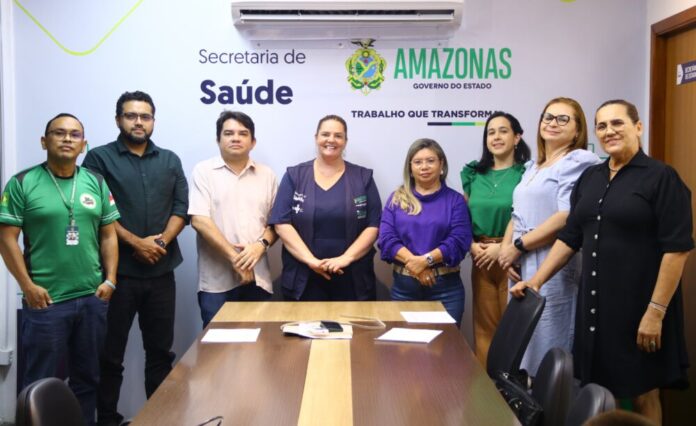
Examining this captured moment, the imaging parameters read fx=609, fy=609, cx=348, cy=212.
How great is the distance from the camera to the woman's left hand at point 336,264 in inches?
134

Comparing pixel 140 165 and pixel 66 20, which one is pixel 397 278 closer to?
pixel 140 165

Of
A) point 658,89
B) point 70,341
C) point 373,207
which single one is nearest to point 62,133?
point 70,341

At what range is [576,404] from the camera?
1519 mm

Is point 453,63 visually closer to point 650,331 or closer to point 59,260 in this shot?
point 650,331

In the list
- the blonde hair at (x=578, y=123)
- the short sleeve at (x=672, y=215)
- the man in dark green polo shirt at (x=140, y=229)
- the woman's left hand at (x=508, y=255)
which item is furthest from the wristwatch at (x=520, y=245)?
the man in dark green polo shirt at (x=140, y=229)

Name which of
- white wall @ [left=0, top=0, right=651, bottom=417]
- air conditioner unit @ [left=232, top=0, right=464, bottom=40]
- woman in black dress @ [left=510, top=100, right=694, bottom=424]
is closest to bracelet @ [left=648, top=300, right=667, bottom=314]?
woman in black dress @ [left=510, top=100, right=694, bottom=424]

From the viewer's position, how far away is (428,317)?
2.71 m

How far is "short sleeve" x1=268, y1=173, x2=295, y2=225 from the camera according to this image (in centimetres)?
356

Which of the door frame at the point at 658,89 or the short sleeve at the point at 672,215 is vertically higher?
the door frame at the point at 658,89

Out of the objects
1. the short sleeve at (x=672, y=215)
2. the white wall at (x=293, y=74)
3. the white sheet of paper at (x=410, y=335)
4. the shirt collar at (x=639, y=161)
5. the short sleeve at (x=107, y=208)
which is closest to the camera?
the white sheet of paper at (x=410, y=335)

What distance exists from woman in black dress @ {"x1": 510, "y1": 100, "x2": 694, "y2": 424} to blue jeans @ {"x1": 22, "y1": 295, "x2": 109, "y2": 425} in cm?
208

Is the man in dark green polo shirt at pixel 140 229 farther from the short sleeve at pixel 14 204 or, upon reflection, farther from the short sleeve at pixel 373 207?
the short sleeve at pixel 373 207

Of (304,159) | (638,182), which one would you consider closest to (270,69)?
(304,159)

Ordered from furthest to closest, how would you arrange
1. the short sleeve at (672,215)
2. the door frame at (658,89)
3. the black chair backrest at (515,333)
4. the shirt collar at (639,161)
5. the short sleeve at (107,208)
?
the door frame at (658,89)
the short sleeve at (107,208)
the shirt collar at (639,161)
the short sleeve at (672,215)
the black chair backrest at (515,333)
